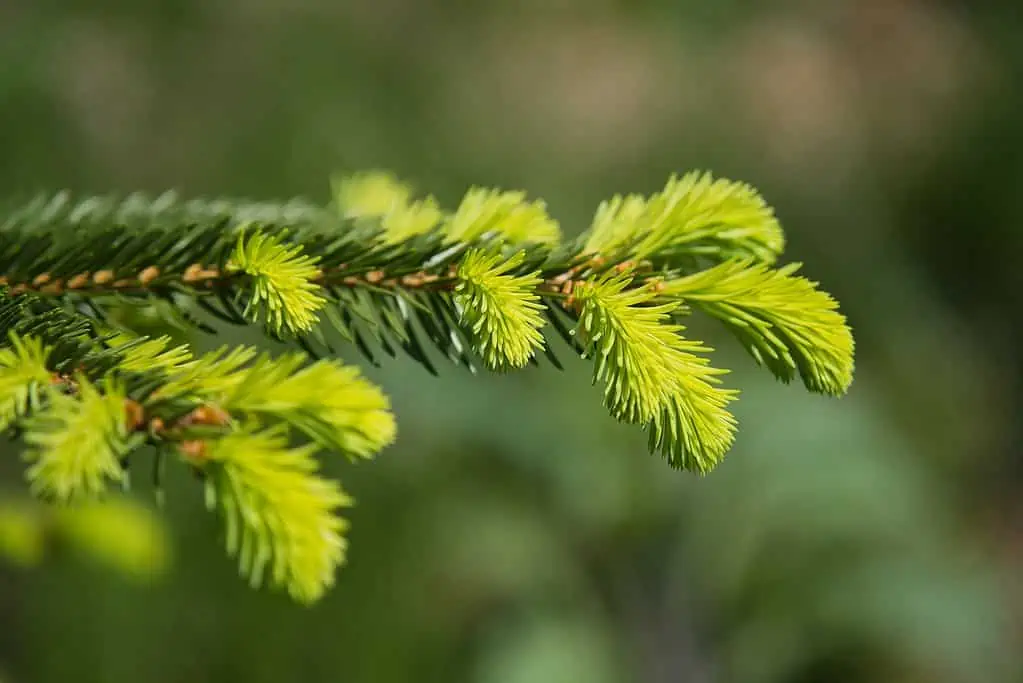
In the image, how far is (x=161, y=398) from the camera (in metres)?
0.30

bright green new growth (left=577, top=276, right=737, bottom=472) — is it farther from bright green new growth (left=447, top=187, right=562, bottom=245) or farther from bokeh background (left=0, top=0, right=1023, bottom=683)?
bokeh background (left=0, top=0, right=1023, bottom=683)

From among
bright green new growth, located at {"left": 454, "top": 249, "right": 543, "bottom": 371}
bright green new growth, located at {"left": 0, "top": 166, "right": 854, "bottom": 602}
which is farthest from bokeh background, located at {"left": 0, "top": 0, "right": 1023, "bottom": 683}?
bright green new growth, located at {"left": 454, "top": 249, "right": 543, "bottom": 371}

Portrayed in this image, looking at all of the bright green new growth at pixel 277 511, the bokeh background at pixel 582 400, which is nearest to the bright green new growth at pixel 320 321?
the bright green new growth at pixel 277 511

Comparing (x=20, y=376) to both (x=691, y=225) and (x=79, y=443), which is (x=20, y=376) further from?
(x=691, y=225)

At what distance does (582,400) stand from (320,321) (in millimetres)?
1648

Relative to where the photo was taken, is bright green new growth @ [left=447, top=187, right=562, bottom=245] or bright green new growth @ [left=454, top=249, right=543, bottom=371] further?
bright green new growth @ [left=447, top=187, right=562, bottom=245]

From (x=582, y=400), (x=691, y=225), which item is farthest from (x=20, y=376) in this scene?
(x=582, y=400)

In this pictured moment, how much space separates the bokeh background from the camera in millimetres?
1685

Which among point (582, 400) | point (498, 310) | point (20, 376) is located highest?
point (582, 400)

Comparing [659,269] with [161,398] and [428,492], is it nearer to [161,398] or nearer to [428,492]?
[161,398]

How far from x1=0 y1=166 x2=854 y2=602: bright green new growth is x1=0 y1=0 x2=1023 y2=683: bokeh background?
3.65ft

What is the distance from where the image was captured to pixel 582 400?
203 centimetres

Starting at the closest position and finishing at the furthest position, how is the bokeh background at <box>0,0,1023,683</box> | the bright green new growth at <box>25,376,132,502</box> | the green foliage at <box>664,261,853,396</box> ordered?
Answer: the bright green new growth at <box>25,376,132,502</box>, the green foliage at <box>664,261,853,396</box>, the bokeh background at <box>0,0,1023,683</box>

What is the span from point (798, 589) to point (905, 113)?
1.46 meters
